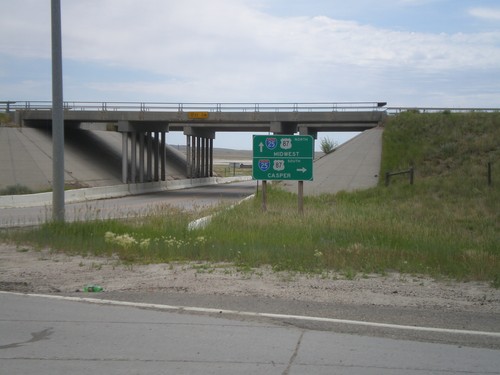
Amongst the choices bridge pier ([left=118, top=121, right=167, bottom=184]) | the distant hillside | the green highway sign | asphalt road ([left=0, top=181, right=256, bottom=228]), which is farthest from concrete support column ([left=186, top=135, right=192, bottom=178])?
the green highway sign

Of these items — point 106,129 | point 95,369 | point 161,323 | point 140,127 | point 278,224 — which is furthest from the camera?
point 106,129

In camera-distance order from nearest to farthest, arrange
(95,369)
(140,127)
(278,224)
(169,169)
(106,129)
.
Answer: (95,369)
(278,224)
(140,127)
(106,129)
(169,169)

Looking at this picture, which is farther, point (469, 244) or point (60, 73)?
point (60, 73)

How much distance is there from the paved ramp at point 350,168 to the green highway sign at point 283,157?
500 inches

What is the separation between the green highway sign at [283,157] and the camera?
22906 millimetres

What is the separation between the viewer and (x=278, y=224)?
17.3 meters

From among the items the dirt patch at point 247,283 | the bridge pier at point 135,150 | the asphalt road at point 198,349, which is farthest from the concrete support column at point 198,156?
the asphalt road at point 198,349

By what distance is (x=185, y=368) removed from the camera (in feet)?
20.4

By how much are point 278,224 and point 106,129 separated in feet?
147

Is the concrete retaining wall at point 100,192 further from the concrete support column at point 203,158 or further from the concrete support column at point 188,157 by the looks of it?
the concrete support column at point 203,158

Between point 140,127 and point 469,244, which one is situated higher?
point 140,127

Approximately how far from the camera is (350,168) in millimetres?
40656

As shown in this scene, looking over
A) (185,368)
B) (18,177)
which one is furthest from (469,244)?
(18,177)

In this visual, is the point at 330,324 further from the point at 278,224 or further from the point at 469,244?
the point at 278,224
